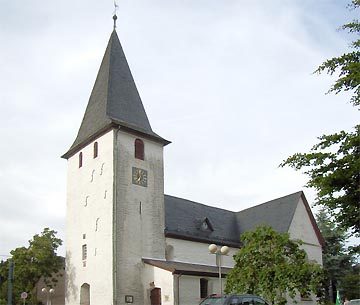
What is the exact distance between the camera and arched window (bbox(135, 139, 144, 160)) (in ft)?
106

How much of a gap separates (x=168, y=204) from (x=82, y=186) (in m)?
6.77

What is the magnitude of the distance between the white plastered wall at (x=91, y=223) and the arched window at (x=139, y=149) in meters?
2.12

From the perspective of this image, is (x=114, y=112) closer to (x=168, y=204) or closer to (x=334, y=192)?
(x=168, y=204)

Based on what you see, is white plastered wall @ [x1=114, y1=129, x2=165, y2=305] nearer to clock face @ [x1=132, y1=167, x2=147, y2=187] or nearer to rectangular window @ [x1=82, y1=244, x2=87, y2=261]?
clock face @ [x1=132, y1=167, x2=147, y2=187]

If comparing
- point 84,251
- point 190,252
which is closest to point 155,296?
point 190,252

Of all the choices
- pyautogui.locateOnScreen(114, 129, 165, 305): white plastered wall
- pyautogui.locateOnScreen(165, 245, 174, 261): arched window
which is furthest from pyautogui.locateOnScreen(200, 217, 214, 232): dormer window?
pyautogui.locateOnScreen(114, 129, 165, 305): white plastered wall

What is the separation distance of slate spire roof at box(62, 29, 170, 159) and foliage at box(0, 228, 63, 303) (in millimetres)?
6534

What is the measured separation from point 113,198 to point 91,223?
2.85m

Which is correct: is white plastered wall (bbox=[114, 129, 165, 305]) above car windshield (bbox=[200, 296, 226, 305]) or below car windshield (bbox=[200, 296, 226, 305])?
above

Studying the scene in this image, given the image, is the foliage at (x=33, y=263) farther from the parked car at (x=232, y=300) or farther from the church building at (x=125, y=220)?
the parked car at (x=232, y=300)

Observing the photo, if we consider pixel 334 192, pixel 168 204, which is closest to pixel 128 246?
pixel 168 204

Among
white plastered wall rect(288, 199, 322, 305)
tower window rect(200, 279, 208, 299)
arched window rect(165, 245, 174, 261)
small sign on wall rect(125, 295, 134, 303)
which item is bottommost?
small sign on wall rect(125, 295, 134, 303)

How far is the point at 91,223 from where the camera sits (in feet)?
102

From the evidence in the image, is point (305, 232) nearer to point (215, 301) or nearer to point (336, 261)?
point (336, 261)
